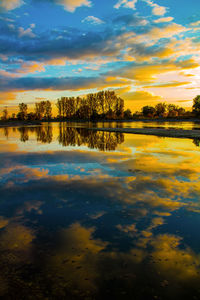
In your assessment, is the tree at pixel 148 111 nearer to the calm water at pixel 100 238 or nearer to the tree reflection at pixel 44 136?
the tree reflection at pixel 44 136

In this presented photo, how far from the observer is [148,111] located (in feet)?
481

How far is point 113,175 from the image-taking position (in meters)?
8.42

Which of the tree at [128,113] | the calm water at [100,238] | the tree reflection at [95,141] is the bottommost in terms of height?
the calm water at [100,238]

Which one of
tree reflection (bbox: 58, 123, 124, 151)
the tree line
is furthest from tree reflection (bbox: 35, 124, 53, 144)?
the tree line

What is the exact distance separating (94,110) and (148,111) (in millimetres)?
44835

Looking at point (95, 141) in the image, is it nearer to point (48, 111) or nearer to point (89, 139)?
point (89, 139)

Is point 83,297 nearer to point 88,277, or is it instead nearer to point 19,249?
point 88,277

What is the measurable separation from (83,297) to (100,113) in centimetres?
12833

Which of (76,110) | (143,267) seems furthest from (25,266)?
(76,110)

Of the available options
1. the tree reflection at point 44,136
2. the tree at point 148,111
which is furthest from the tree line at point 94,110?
the tree reflection at point 44,136

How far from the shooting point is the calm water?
2.90m

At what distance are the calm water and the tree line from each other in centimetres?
11685

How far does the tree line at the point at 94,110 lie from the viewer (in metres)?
127

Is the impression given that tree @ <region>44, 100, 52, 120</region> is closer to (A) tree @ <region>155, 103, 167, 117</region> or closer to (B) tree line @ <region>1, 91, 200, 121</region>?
(B) tree line @ <region>1, 91, 200, 121</region>
